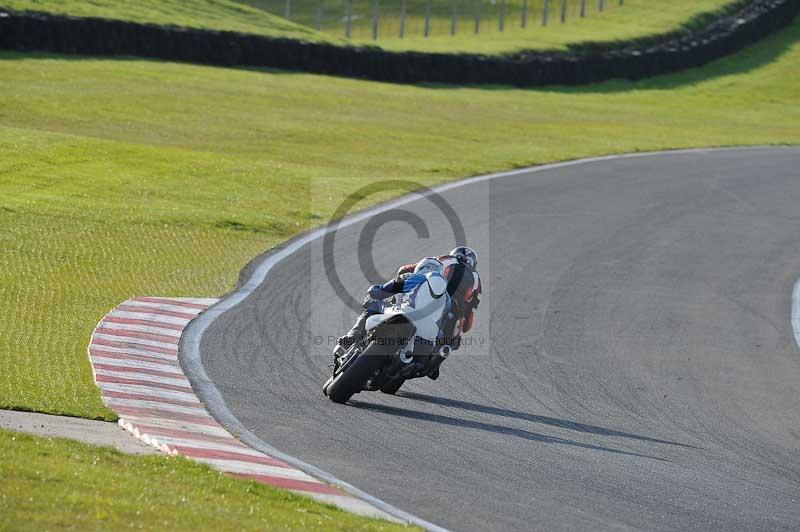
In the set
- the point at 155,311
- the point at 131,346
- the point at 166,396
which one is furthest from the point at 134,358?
the point at 155,311

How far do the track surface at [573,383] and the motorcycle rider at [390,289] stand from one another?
20.8 inches

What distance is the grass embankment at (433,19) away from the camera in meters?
39.2

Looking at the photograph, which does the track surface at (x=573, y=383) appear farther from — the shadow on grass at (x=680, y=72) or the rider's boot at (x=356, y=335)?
the shadow on grass at (x=680, y=72)

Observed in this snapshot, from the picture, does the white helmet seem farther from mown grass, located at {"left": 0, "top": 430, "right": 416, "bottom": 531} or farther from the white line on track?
the white line on track

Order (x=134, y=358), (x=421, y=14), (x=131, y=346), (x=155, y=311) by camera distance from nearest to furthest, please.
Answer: (x=134, y=358)
(x=131, y=346)
(x=155, y=311)
(x=421, y=14)

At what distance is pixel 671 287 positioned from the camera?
16.8m

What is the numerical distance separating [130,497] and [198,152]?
19.1 metres

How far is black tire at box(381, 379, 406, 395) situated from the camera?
411 inches

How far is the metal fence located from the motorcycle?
5281cm

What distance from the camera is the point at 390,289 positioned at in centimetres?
1018

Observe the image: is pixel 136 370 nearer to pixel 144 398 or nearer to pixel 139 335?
pixel 144 398

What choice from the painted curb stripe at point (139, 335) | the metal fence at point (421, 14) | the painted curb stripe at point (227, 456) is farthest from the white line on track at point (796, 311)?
the metal fence at point (421, 14)

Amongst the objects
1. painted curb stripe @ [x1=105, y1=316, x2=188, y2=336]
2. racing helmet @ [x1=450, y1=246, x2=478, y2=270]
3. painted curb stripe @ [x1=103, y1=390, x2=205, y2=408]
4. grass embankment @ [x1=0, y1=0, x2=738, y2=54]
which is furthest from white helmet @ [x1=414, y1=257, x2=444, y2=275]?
grass embankment @ [x1=0, y1=0, x2=738, y2=54]

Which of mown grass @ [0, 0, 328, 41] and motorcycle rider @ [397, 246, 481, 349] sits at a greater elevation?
mown grass @ [0, 0, 328, 41]
